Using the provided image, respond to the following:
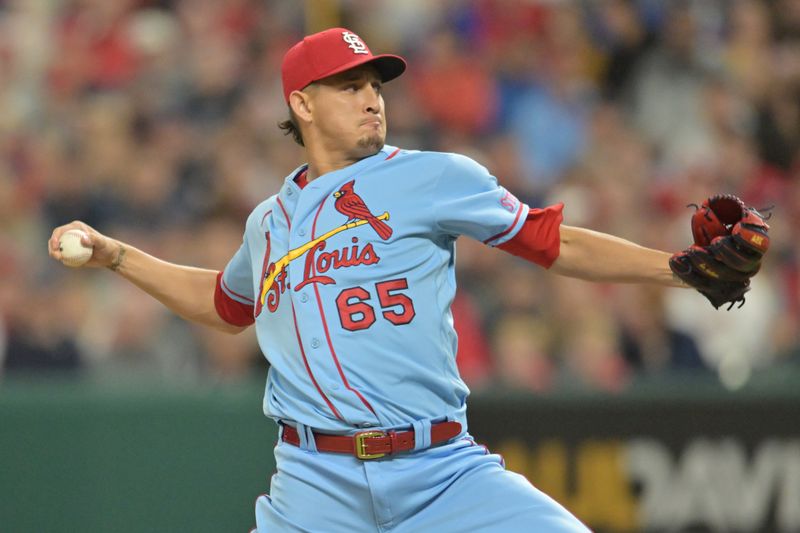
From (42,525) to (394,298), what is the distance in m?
3.78

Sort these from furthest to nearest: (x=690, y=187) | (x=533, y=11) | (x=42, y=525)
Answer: (x=533, y=11)
(x=690, y=187)
(x=42, y=525)

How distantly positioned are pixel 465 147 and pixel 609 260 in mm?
5735

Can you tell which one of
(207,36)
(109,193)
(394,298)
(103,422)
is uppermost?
(207,36)

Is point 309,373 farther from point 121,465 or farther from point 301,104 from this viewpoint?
point 121,465

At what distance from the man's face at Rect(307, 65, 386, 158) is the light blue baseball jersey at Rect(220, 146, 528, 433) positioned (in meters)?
0.09

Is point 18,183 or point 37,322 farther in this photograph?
point 18,183

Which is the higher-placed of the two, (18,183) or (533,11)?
(533,11)

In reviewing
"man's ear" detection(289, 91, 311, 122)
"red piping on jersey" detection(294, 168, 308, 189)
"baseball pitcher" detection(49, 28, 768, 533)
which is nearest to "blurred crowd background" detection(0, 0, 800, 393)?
"red piping on jersey" detection(294, 168, 308, 189)

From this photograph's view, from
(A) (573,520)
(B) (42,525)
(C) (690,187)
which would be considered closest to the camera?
(A) (573,520)

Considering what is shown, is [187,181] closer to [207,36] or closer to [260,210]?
[207,36]

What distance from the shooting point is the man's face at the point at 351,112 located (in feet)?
15.3

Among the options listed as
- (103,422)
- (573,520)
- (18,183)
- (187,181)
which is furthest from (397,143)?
(573,520)

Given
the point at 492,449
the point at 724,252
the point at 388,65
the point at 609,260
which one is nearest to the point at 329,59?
the point at 388,65

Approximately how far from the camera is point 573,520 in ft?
13.9
